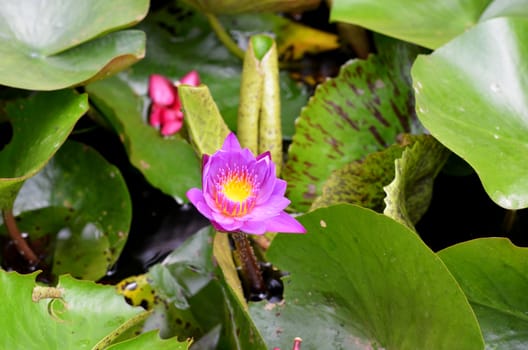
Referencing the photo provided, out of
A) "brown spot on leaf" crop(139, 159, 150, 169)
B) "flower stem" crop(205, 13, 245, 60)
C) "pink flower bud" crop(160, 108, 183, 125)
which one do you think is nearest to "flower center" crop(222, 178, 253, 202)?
"brown spot on leaf" crop(139, 159, 150, 169)

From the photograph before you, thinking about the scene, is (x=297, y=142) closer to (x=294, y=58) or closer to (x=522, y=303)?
(x=294, y=58)

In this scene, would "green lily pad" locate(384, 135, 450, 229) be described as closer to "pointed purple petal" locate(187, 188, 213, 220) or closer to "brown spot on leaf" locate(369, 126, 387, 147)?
"brown spot on leaf" locate(369, 126, 387, 147)

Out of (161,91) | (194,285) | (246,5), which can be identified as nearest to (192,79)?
(161,91)

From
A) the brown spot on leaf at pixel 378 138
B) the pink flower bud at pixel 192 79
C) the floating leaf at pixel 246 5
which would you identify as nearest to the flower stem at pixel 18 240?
the pink flower bud at pixel 192 79

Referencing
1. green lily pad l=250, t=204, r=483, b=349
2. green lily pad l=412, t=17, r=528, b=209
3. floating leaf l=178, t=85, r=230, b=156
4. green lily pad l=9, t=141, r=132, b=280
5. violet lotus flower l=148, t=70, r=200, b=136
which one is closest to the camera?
green lily pad l=250, t=204, r=483, b=349

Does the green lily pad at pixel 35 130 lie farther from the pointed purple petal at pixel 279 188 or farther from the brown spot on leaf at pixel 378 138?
the brown spot on leaf at pixel 378 138

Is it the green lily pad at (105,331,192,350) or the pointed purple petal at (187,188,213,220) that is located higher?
the pointed purple petal at (187,188,213,220)

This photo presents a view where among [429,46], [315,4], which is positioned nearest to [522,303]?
[429,46]
